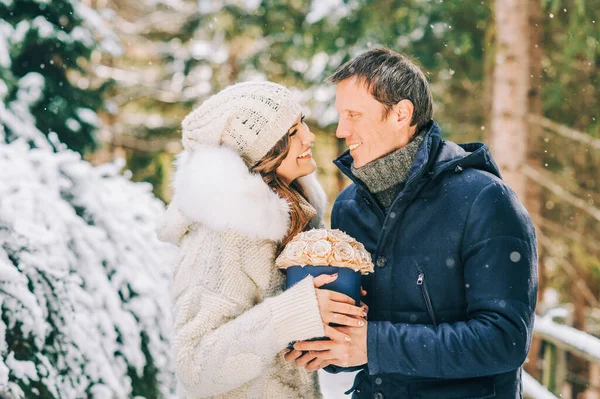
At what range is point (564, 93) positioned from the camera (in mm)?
7926

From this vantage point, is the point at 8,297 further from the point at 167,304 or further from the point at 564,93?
the point at 564,93

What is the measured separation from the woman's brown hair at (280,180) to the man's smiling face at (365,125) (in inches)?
10.4

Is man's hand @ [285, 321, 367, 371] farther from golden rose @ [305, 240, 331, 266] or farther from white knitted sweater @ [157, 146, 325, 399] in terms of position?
golden rose @ [305, 240, 331, 266]

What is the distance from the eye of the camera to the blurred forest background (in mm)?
5602

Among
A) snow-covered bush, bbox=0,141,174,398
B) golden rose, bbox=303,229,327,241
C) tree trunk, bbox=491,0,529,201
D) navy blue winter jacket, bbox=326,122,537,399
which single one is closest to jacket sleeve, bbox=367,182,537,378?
navy blue winter jacket, bbox=326,122,537,399

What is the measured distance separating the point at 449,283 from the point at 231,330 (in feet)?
2.74

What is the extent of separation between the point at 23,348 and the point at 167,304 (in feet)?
3.37

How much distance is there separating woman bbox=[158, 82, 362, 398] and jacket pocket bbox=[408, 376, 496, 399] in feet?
1.32

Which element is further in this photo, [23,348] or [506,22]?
[506,22]

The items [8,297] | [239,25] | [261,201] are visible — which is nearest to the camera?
[261,201]

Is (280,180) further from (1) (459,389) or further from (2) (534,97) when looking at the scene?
(2) (534,97)

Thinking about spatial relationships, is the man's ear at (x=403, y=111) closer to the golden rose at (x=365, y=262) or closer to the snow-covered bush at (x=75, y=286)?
the golden rose at (x=365, y=262)

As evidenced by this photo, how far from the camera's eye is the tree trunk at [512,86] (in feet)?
21.5

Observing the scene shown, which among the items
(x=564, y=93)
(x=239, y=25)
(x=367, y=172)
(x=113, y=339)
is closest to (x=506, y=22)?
(x=564, y=93)
